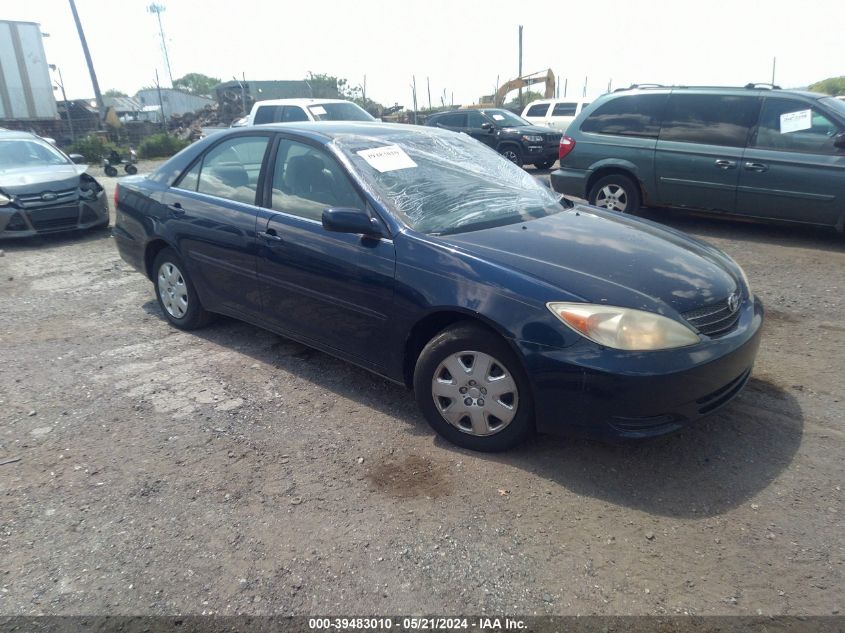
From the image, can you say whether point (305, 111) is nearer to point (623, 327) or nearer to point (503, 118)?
point (503, 118)

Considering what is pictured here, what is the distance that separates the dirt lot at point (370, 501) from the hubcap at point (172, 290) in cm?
58

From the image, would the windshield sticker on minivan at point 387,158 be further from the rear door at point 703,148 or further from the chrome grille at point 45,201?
the chrome grille at point 45,201

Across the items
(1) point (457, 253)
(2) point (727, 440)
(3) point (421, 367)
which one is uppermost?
(1) point (457, 253)

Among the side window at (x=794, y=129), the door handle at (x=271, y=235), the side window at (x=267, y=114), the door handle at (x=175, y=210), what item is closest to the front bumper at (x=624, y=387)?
the door handle at (x=271, y=235)

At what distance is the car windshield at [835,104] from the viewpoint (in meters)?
7.07

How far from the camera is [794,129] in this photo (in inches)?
284

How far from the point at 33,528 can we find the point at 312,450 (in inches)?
50.8

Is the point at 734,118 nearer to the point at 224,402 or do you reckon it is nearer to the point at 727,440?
the point at 727,440

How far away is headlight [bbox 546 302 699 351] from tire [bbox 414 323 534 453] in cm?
34

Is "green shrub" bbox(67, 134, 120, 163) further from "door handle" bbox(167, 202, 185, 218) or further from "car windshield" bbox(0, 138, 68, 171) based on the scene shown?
"door handle" bbox(167, 202, 185, 218)

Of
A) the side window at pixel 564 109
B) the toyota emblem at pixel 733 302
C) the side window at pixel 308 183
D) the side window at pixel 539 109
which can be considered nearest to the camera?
the toyota emblem at pixel 733 302

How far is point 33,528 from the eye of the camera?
2842mm

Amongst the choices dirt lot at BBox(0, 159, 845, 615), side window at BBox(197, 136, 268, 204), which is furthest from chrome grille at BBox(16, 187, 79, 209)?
side window at BBox(197, 136, 268, 204)

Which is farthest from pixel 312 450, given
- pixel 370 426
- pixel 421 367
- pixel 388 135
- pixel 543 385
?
pixel 388 135
